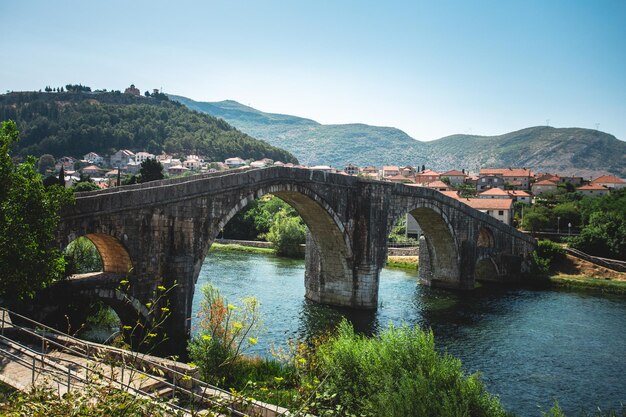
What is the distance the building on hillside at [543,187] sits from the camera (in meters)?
100

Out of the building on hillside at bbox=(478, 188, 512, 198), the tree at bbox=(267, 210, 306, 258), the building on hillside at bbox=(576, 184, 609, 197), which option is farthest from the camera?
the building on hillside at bbox=(576, 184, 609, 197)

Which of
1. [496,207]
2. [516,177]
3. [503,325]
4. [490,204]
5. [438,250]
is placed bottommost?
Answer: [503,325]

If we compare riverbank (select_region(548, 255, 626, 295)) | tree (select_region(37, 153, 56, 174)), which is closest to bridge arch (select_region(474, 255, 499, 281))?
riverbank (select_region(548, 255, 626, 295))

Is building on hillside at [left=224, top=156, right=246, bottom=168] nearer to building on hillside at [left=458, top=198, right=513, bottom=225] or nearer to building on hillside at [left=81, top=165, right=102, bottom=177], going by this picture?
building on hillside at [left=81, top=165, right=102, bottom=177]

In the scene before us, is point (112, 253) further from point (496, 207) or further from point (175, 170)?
point (175, 170)

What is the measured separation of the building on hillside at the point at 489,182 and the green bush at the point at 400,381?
325ft

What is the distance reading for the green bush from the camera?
14023mm

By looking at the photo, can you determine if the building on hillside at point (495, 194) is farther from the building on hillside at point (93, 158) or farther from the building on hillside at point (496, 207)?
the building on hillside at point (93, 158)

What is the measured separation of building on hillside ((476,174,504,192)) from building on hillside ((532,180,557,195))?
7.09 metres

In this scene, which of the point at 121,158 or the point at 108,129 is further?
the point at 108,129

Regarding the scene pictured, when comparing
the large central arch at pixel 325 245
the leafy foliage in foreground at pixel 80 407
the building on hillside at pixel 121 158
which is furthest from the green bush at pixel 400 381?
the building on hillside at pixel 121 158

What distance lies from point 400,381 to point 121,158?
145m

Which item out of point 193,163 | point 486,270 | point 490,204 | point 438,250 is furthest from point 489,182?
point 193,163

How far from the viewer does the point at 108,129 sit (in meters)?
156
